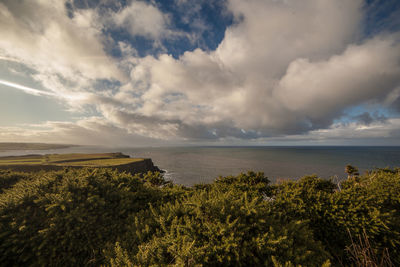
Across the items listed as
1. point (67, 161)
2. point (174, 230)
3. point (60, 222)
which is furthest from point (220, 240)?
point (67, 161)

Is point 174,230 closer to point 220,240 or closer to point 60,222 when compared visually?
point 220,240

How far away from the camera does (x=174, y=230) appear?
7461mm

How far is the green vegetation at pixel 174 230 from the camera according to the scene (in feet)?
20.7

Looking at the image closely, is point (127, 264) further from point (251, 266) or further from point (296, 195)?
point (296, 195)

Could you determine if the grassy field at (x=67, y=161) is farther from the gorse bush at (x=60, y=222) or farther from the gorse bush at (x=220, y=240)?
the gorse bush at (x=220, y=240)

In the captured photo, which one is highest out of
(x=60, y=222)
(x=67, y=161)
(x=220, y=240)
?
(x=60, y=222)

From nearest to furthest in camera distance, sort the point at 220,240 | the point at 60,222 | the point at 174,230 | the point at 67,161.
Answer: the point at 220,240 < the point at 174,230 < the point at 60,222 < the point at 67,161

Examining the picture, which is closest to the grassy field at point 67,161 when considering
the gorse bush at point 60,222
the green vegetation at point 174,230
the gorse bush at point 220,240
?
the gorse bush at point 60,222

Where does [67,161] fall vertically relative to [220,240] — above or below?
below

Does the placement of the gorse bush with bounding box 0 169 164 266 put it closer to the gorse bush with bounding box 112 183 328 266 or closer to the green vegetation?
the green vegetation

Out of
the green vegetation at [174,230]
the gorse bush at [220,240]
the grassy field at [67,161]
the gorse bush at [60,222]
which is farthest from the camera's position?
the grassy field at [67,161]

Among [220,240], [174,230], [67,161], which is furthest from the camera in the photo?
[67,161]

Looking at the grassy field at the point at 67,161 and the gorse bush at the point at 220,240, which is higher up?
the gorse bush at the point at 220,240

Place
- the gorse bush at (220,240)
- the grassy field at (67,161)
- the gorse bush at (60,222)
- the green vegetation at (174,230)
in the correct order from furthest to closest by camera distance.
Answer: the grassy field at (67,161) → the gorse bush at (60,222) → the green vegetation at (174,230) → the gorse bush at (220,240)
